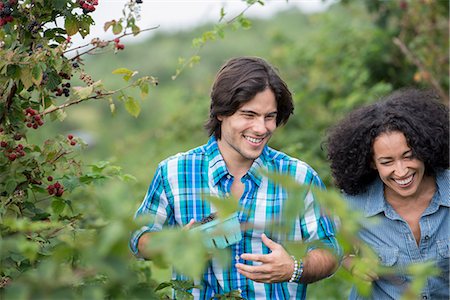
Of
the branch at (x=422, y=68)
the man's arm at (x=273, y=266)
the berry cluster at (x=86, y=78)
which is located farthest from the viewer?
the branch at (x=422, y=68)

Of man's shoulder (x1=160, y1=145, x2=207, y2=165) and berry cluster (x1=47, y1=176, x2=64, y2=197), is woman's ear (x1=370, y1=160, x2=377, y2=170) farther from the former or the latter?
berry cluster (x1=47, y1=176, x2=64, y2=197)

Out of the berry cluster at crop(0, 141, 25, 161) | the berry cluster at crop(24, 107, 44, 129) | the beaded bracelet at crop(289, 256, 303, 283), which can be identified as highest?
the berry cluster at crop(24, 107, 44, 129)

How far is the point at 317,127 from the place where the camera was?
795 cm

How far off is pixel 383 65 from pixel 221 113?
4.79 m

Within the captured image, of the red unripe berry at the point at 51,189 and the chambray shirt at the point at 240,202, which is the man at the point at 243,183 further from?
the red unripe berry at the point at 51,189

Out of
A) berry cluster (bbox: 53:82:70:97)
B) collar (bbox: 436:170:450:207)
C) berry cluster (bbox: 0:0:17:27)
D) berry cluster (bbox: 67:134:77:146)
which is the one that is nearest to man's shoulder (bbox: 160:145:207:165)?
berry cluster (bbox: 67:134:77:146)

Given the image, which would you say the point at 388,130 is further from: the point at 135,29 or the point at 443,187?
the point at 135,29

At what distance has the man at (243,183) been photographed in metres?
2.86

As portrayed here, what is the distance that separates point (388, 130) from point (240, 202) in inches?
25.8

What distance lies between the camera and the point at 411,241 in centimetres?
300

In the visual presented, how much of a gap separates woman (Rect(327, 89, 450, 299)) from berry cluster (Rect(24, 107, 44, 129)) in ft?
4.02

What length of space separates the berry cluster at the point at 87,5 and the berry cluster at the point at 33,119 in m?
0.41

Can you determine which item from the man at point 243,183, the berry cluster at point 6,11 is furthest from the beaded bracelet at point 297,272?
the berry cluster at point 6,11

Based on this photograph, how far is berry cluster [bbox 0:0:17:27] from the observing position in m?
2.62
